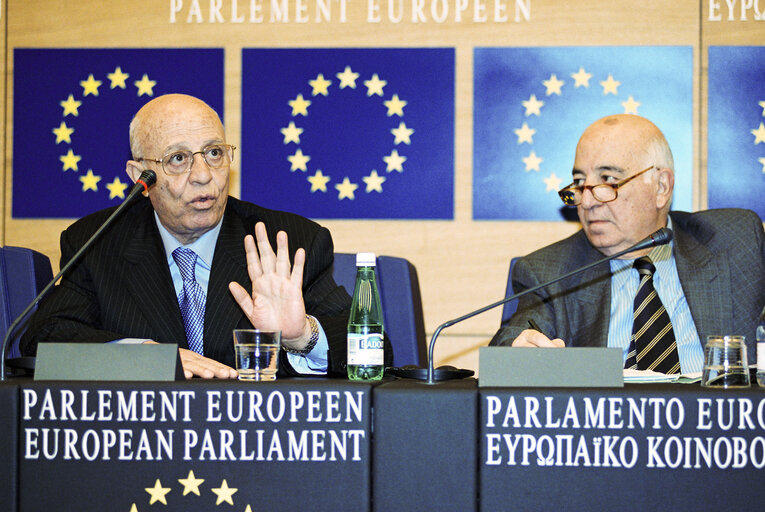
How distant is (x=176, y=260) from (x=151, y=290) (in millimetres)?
167

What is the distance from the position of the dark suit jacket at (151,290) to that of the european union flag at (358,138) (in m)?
0.83

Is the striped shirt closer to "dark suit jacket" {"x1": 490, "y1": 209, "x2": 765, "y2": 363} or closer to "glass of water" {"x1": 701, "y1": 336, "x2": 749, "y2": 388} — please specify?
"dark suit jacket" {"x1": 490, "y1": 209, "x2": 765, "y2": 363}

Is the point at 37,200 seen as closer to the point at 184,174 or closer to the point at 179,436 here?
the point at 184,174

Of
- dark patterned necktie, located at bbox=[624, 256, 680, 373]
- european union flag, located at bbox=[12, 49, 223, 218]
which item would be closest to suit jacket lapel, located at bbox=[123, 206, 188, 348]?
european union flag, located at bbox=[12, 49, 223, 218]

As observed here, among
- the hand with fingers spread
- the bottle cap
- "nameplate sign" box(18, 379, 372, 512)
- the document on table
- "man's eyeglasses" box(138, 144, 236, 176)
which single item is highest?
"man's eyeglasses" box(138, 144, 236, 176)

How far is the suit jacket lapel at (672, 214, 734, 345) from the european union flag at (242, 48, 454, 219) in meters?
1.05

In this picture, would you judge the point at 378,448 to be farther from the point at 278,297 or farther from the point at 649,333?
the point at 649,333

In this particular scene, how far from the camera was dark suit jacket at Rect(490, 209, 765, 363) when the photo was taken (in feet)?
8.61

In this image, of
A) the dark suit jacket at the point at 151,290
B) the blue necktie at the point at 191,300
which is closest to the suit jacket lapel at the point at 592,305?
the dark suit jacket at the point at 151,290

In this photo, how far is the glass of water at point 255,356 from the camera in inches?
65.0

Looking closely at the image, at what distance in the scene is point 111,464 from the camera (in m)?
1.43

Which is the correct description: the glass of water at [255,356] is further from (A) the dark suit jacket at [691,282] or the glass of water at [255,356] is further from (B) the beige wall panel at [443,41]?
(B) the beige wall panel at [443,41]

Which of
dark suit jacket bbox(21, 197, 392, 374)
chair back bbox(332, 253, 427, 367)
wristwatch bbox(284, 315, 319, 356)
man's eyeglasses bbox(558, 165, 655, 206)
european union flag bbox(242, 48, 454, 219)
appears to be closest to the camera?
wristwatch bbox(284, 315, 319, 356)

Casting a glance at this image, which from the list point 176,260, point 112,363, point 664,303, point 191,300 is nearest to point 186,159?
point 176,260
